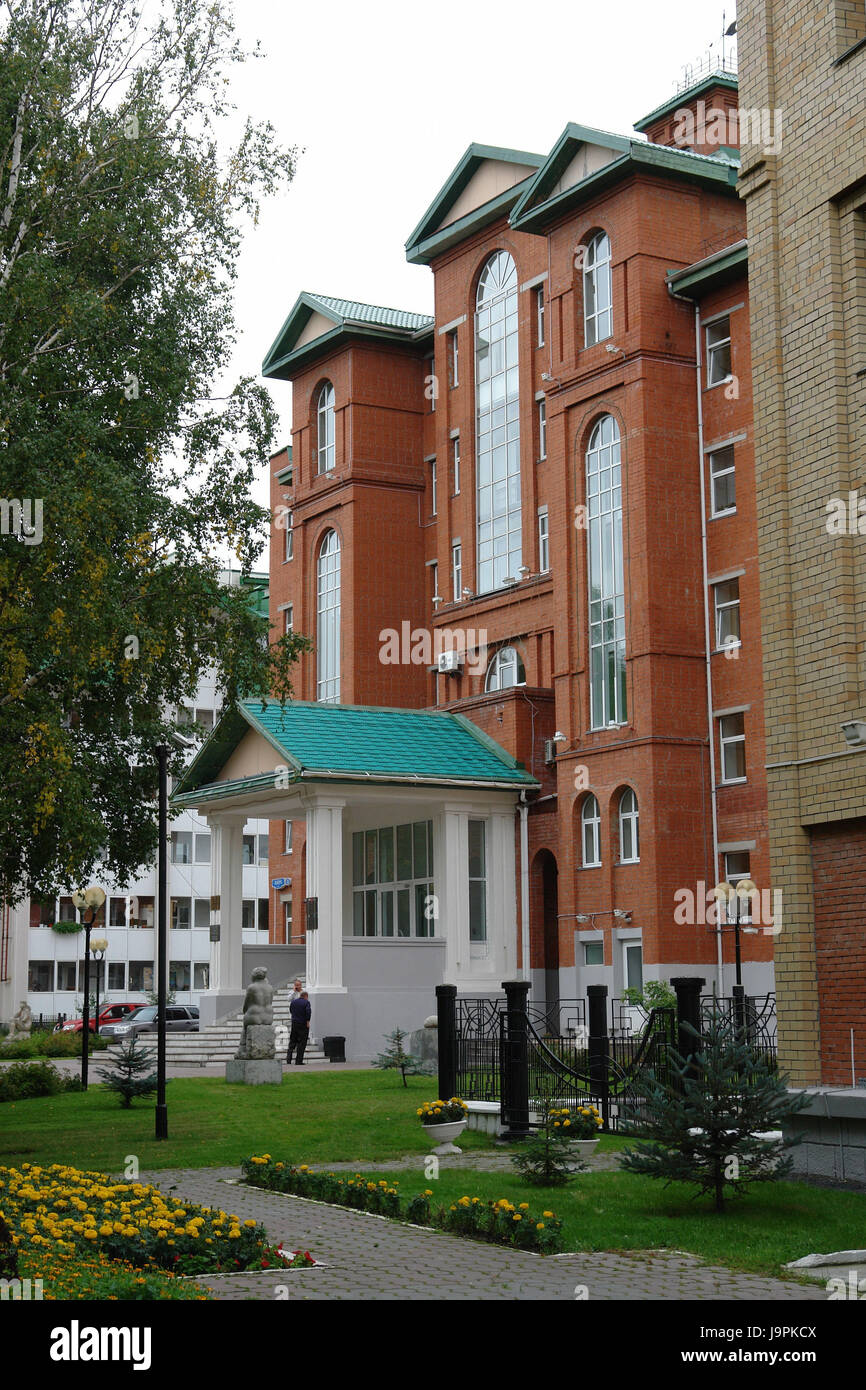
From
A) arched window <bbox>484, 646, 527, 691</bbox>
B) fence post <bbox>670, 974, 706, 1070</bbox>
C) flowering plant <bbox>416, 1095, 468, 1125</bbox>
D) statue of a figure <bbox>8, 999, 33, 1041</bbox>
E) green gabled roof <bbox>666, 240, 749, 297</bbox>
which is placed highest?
green gabled roof <bbox>666, 240, 749, 297</bbox>

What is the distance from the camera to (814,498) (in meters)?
14.3

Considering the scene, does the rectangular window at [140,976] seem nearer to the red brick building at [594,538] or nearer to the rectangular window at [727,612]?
the red brick building at [594,538]

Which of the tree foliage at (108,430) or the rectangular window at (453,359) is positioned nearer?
the tree foliage at (108,430)

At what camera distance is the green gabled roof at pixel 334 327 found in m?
48.4

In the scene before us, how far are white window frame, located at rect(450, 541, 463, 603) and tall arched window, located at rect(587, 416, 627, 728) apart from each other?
7965 millimetres

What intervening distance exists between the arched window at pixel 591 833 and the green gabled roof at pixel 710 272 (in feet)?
40.5

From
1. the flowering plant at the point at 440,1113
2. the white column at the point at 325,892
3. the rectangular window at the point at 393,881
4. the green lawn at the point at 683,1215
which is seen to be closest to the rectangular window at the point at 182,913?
the rectangular window at the point at 393,881

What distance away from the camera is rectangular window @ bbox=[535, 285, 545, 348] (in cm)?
4278

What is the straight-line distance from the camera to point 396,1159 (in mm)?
17172

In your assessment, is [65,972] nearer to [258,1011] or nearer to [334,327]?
[334,327]

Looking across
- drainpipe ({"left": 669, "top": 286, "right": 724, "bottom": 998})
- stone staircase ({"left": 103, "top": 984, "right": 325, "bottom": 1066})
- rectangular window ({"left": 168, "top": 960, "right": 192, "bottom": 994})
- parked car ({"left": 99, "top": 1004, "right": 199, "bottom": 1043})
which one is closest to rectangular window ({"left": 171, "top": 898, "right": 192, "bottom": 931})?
rectangular window ({"left": 168, "top": 960, "right": 192, "bottom": 994})

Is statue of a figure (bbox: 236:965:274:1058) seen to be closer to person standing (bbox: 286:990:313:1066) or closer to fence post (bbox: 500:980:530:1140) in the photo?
person standing (bbox: 286:990:313:1066)

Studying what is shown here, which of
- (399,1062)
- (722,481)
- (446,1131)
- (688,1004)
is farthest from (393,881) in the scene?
(688,1004)

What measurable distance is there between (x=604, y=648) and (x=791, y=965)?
960 inches
